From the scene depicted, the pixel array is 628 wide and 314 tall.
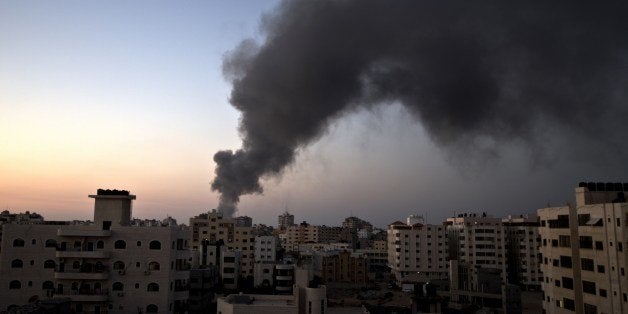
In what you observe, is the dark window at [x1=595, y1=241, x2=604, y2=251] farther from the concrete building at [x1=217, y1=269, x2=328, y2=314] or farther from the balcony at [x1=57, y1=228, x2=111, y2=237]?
the balcony at [x1=57, y1=228, x2=111, y2=237]

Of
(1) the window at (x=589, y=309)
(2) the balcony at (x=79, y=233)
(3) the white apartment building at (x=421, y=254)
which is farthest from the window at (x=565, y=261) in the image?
(3) the white apartment building at (x=421, y=254)

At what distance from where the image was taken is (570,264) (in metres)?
→ 39.7

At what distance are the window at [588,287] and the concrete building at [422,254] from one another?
8244 centimetres

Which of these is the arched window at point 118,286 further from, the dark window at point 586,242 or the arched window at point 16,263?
the dark window at point 586,242

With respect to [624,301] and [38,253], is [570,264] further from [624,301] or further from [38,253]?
[38,253]

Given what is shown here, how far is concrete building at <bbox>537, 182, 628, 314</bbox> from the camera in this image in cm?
3394

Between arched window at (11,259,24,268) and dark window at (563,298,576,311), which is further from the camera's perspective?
arched window at (11,259,24,268)

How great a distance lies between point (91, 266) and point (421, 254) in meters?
85.6

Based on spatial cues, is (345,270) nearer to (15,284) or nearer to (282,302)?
(282,302)

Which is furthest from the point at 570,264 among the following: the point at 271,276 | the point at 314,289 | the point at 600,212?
the point at 271,276

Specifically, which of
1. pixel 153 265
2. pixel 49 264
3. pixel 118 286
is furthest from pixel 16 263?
pixel 153 265

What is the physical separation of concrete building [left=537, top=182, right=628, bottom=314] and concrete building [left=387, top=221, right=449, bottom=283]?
7717cm

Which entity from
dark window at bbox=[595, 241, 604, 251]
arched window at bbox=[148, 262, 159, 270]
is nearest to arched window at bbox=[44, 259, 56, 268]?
arched window at bbox=[148, 262, 159, 270]

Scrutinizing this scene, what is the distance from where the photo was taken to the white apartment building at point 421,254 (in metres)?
119
